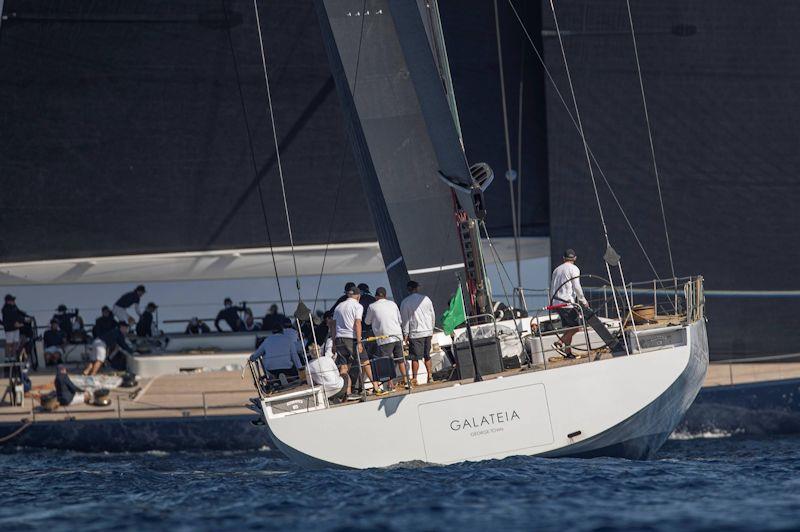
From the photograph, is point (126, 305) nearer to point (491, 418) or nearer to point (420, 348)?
point (420, 348)

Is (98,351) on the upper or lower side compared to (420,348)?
upper

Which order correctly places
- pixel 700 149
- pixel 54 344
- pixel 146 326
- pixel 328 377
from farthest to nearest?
pixel 146 326 → pixel 54 344 → pixel 700 149 → pixel 328 377

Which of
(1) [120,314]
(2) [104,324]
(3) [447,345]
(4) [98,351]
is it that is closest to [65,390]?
(4) [98,351]

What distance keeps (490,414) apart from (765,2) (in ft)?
22.3

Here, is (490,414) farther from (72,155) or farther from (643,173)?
(72,155)

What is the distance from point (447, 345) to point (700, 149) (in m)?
Result: 4.70

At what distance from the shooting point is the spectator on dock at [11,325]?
1496 centimetres

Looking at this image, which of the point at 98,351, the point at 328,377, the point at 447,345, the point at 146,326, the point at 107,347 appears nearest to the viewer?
the point at 328,377

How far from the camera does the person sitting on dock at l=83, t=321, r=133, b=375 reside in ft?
47.9

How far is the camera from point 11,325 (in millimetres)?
14992

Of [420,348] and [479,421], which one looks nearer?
[479,421]

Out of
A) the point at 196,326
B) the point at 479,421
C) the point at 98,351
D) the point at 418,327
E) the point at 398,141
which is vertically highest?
the point at 398,141

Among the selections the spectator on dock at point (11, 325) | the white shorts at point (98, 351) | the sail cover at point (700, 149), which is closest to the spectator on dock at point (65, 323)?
the spectator on dock at point (11, 325)

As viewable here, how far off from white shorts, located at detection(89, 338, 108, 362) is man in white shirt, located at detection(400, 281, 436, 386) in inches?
211
